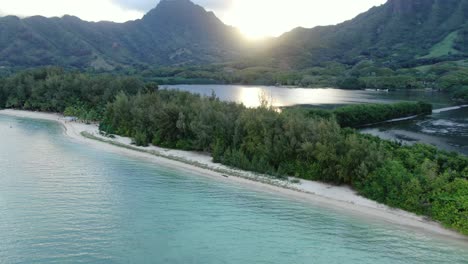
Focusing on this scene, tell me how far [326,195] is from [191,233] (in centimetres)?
1252

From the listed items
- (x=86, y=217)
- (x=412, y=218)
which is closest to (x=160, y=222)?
(x=86, y=217)

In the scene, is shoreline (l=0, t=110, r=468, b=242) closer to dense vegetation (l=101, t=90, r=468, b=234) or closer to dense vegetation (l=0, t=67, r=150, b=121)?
dense vegetation (l=101, t=90, r=468, b=234)

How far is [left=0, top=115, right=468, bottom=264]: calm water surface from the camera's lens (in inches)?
939

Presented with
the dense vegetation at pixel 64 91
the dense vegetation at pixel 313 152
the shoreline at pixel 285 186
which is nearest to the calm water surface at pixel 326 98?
the dense vegetation at pixel 64 91

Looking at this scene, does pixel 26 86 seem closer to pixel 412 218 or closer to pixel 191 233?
pixel 191 233

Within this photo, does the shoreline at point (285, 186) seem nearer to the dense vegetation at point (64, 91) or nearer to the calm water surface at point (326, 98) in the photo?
the dense vegetation at point (64, 91)

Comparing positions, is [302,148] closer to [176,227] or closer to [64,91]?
[176,227]

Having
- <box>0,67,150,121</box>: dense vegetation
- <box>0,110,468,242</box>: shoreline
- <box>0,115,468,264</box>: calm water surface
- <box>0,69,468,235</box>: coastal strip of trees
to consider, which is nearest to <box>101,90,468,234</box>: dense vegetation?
<box>0,69,468,235</box>: coastal strip of trees

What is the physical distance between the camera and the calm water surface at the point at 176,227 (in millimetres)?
23844

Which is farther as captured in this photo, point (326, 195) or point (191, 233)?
point (326, 195)

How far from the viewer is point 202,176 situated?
131 ft

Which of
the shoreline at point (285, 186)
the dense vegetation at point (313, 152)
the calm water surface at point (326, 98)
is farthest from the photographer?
the calm water surface at point (326, 98)

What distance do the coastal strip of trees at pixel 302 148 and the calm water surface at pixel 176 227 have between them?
3321 millimetres

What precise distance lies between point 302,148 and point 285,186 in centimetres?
395
